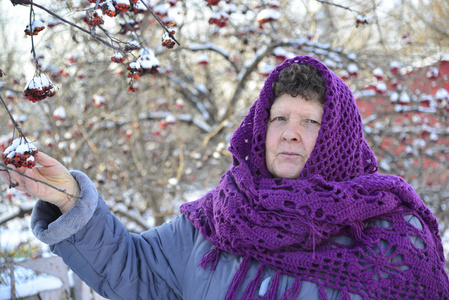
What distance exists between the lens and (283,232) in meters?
1.49

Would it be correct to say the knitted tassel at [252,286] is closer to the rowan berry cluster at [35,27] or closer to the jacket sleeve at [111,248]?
the jacket sleeve at [111,248]

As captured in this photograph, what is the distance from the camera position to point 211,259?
5.27 ft

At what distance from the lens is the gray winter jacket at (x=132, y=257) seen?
5.02 ft

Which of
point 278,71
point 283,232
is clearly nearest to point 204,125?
point 278,71

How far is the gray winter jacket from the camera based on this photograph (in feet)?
5.02

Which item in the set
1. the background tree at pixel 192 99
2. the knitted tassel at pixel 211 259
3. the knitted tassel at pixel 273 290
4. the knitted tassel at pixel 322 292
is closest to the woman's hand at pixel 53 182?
the knitted tassel at pixel 211 259

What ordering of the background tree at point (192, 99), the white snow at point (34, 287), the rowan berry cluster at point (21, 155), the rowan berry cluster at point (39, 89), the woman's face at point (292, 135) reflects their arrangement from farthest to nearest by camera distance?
the background tree at point (192, 99)
the white snow at point (34, 287)
the woman's face at point (292, 135)
the rowan berry cluster at point (39, 89)
the rowan berry cluster at point (21, 155)

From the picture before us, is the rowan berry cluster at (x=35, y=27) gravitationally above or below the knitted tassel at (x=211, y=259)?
above

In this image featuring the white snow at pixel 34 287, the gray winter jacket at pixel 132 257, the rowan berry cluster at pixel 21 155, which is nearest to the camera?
the rowan berry cluster at pixel 21 155

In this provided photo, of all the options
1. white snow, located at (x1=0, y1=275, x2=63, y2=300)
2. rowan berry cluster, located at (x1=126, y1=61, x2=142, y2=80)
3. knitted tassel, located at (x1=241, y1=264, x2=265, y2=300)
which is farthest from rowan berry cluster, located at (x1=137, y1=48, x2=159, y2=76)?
white snow, located at (x1=0, y1=275, x2=63, y2=300)

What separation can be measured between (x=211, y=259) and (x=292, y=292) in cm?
32

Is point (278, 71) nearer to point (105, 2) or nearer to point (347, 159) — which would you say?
point (347, 159)

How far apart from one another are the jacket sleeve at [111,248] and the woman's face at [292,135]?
0.44m

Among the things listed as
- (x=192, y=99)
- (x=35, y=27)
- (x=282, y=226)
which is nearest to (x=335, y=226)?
(x=282, y=226)
